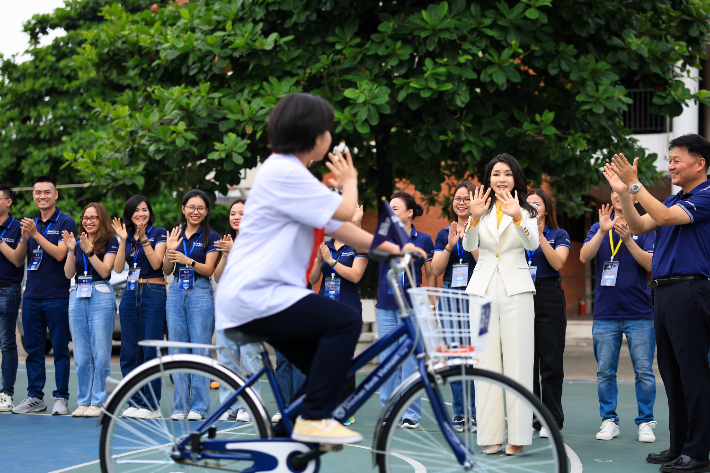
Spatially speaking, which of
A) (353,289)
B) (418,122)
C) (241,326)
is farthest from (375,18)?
(241,326)

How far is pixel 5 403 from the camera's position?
7484 mm

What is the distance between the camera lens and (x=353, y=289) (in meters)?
7.05

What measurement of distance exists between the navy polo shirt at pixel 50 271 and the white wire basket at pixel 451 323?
5.07 m

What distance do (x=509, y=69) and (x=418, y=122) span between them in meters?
1.48

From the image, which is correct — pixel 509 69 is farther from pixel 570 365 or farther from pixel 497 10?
pixel 570 365

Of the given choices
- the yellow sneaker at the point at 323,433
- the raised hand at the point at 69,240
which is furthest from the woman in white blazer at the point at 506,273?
the raised hand at the point at 69,240

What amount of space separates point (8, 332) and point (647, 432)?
5.97 metres

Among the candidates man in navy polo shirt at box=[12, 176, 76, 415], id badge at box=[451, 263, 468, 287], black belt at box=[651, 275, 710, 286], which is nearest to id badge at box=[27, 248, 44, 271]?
man in navy polo shirt at box=[12, 176, 76, 415]

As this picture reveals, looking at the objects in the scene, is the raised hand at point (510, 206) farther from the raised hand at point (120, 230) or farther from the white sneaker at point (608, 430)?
the raised hand at point (120, 230)

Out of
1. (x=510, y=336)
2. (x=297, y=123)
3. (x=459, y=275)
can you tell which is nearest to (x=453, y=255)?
(x=459, y=275)

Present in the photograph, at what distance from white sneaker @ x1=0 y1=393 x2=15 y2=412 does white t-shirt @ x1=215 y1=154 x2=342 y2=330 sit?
5.06 m

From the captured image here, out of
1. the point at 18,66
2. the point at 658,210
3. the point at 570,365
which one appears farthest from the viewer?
the point at 18,66

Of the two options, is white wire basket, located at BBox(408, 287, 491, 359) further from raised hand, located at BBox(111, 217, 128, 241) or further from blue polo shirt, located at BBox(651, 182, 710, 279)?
raised hand, located at BBox(111, 217, 128, 241)

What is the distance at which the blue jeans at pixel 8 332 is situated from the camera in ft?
24.5
